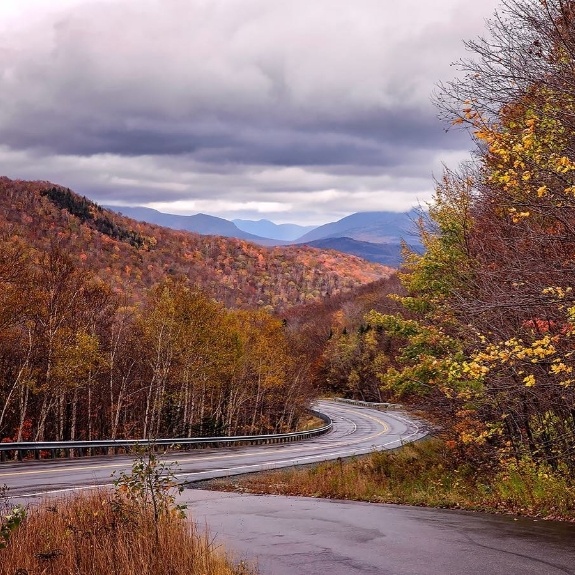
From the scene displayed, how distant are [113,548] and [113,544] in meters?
0.05

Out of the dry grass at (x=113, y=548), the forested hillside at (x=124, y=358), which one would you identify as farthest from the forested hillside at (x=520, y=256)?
the forested hillside at (x=124, y=358)

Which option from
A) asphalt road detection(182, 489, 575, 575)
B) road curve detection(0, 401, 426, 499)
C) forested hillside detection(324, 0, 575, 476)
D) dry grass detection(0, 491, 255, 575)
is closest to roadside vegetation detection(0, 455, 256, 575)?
dry grass detection(0, 491, 255, 575)

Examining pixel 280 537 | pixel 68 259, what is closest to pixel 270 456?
pixel 68 259

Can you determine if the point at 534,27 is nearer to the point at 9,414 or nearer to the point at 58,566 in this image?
the point at 58,566

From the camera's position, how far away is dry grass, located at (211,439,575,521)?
38.1 feet

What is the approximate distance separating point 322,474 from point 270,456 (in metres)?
8.89

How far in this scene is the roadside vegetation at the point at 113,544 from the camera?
6359mm

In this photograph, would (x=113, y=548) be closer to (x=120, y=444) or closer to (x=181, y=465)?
(x=181, y=465)

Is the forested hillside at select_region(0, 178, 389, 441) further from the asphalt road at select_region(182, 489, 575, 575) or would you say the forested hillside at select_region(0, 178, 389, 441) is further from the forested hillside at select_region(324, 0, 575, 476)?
the forested hillside at select_region(324, 0, 575, 476)

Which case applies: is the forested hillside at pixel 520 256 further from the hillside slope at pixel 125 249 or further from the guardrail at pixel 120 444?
the hillside slope at pixel 125 249

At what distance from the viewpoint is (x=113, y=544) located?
22.4 ft

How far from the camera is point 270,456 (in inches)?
1050

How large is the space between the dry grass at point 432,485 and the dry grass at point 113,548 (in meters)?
6.55

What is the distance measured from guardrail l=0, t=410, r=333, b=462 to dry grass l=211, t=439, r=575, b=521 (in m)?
3.44
